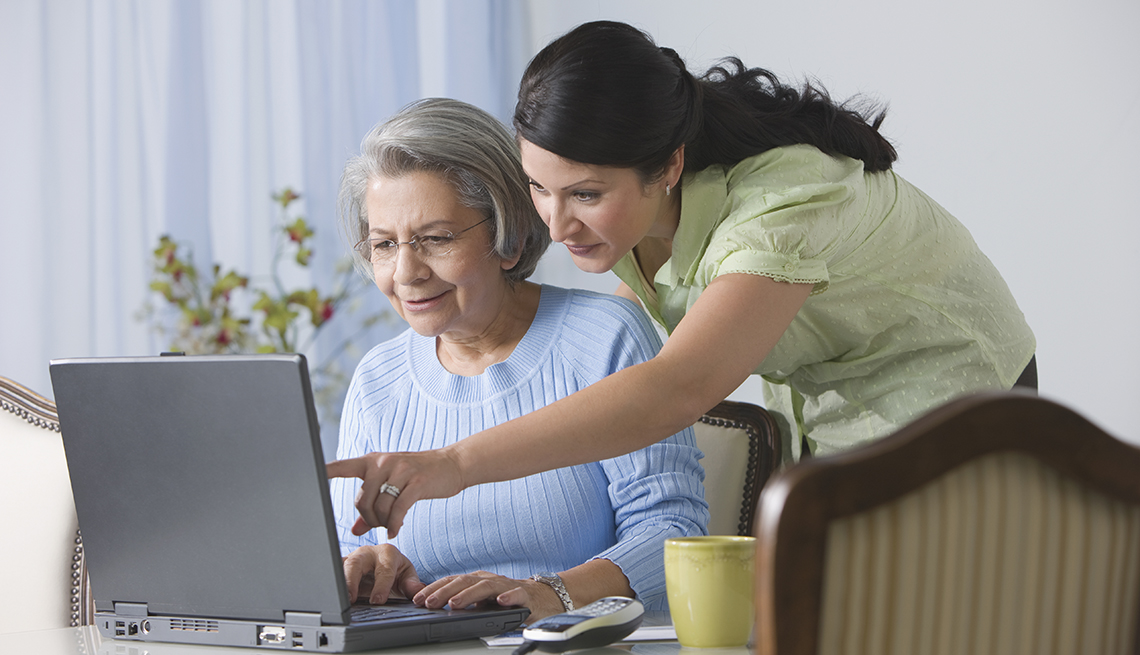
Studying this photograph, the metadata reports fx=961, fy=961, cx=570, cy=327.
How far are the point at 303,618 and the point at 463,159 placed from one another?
782 millimetres

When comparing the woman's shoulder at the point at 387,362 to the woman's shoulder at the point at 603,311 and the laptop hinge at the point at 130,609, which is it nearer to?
the woman's shoulder at the point at 603,311

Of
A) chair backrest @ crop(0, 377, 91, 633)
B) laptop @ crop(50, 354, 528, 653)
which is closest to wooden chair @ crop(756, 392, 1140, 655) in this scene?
laptop @ crop(50, 354, 528, 653)

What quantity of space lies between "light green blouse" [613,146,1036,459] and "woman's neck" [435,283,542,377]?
19 centimetres

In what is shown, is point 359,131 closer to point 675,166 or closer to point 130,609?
point 675,166

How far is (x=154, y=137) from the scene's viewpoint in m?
2.61

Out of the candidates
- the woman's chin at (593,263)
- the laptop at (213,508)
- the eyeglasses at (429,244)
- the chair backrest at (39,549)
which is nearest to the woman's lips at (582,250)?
the woman's chin at (593,263)

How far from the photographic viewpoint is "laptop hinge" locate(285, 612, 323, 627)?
831 millimetres

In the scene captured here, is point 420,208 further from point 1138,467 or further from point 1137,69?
point 1137,69

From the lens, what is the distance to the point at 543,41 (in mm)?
3076

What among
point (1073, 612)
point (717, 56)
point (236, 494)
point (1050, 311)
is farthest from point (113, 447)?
point (717, 56)

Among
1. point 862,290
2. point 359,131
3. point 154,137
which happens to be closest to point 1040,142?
point 862,290

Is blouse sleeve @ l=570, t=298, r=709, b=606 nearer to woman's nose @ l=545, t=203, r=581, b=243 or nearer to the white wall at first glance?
woman's nose @ l=545, t=203, r=581, b=243

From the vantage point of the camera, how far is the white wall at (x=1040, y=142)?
1728mm

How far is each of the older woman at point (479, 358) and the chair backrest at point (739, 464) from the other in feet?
1.07
